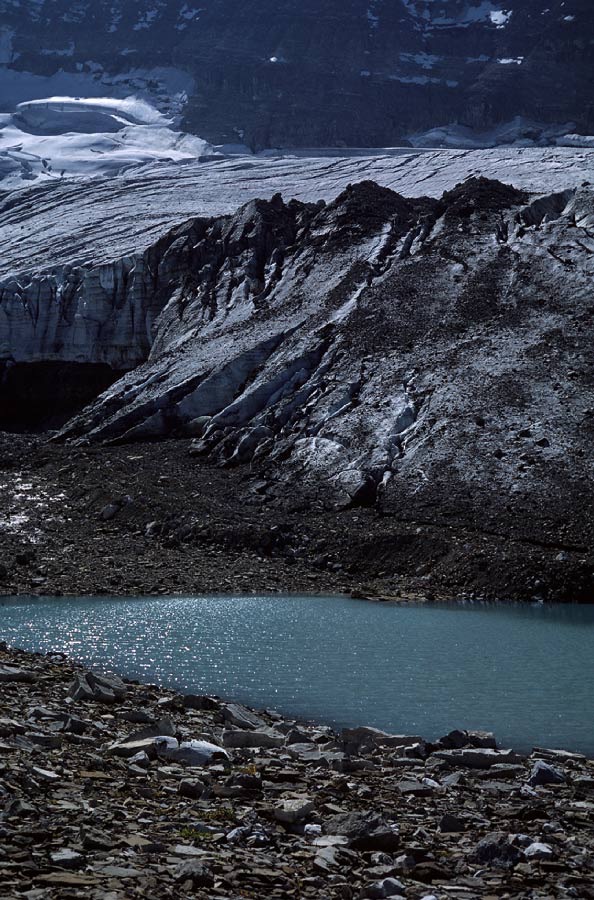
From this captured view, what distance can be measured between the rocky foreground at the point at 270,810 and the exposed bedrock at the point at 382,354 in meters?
22.5

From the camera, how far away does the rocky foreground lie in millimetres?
8266

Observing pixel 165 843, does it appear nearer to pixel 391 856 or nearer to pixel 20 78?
pixel 391 856

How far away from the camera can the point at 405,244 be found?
61219 millimetres

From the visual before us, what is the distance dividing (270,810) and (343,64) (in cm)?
18314

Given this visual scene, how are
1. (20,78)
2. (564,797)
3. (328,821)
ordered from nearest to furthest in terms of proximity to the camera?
1. (328,821)
2. (564,797)
3. (20,78)

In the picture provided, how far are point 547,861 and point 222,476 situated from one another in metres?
38.0

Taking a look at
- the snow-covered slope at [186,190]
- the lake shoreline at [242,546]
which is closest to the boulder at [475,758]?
the lake shoreline at [242,546]

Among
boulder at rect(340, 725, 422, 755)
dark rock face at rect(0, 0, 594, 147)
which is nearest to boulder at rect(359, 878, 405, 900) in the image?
boulder at rect(340, 725, 422, 755)

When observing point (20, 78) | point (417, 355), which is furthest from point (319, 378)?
point (20, 78)

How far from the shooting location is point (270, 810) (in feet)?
33.7

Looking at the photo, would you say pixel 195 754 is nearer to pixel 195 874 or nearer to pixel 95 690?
pixel 95 690

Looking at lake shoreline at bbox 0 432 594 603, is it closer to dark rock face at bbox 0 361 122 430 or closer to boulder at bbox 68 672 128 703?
boulder at bbox 68 672 128 703

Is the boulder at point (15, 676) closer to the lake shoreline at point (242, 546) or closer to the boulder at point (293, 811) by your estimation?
the boulder at point (293, 811)

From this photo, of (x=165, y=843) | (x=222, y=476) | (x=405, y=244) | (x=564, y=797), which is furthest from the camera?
(x=405, y=244)
